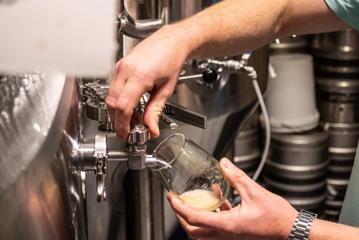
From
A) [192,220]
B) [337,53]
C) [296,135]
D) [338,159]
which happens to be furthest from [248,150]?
[192,220]

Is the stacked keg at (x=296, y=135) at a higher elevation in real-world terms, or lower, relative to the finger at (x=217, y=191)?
lower

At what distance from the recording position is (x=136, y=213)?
0.97m

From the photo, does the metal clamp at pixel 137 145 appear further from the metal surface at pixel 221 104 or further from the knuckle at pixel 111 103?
the metal surface at pixel 221 104

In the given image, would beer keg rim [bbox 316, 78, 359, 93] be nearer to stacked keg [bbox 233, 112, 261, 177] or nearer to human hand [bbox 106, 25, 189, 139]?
stacked keg [bbox 233, 112, 261, 177]

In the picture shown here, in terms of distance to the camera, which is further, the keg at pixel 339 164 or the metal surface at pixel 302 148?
the keg at pixel 339 164

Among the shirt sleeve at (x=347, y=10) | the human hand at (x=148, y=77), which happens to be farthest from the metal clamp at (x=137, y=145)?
the shirt sleeve at (x=347, y=10)

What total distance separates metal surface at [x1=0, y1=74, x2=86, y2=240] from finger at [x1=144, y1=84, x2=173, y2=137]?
15cm

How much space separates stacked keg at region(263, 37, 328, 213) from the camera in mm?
1626

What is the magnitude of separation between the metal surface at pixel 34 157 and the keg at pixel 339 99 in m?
1.31

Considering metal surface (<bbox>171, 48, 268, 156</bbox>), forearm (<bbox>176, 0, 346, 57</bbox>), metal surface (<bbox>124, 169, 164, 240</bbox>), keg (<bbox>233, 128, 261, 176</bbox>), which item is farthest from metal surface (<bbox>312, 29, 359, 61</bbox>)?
metal surface (<bbox>124, 169, 164, 240</bbox>)

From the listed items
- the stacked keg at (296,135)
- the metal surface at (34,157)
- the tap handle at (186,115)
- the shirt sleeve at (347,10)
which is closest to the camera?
the metal surface at (34,157)

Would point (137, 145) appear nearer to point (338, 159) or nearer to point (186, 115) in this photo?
point (186, 115)

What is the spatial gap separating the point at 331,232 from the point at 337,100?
110 centimetres

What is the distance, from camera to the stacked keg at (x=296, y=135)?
1626mm
